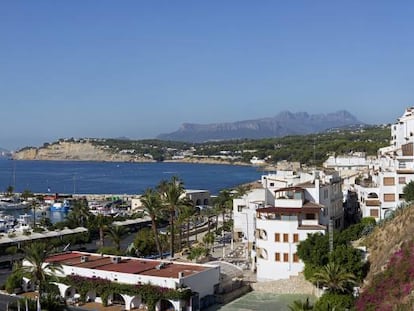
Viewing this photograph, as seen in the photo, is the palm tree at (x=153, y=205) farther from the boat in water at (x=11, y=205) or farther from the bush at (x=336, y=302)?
the boat in water at (x=11, y=205)

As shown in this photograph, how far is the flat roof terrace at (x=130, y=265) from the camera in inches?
1406

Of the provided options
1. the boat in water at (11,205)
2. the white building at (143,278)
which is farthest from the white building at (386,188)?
the boat in water at (11,205)

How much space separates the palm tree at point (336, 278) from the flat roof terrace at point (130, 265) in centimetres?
724

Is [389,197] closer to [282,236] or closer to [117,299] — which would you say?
[282,236]

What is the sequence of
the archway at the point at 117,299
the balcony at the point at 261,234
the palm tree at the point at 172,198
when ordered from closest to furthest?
the archway at the point at 117,299, the balcony at the point at 261,234, the palm tree at the point at 172,198

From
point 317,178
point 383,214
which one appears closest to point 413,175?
point 383,214

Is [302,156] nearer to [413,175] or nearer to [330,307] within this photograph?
[413,175]

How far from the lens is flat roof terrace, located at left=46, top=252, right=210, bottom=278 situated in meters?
35.7

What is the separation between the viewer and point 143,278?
34.2 meters

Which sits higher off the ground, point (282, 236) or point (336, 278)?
point (282, 236)

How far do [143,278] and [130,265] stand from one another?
410 cm

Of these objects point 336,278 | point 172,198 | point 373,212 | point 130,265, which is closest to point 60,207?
point 172,198

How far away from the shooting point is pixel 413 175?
48656 millimetres

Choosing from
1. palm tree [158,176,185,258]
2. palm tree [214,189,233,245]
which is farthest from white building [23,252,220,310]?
palm tree [214,189,233,245]
